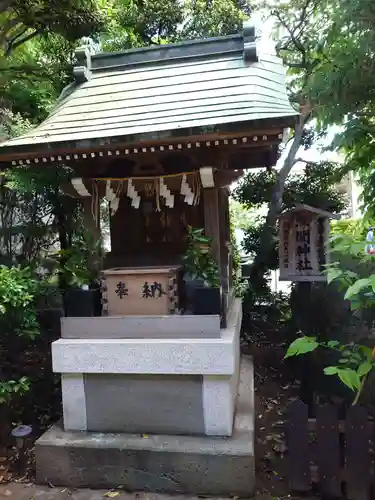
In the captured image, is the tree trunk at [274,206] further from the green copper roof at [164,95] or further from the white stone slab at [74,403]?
the white stone slab at [74,403]

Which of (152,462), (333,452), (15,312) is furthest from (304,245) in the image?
(15,312)

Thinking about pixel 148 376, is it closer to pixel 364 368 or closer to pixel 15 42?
pixel 364 368

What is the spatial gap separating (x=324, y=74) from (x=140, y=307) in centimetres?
421

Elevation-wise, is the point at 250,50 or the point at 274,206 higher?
the point at 250,50

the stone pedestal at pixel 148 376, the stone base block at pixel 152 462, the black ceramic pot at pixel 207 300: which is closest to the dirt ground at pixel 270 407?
the stone base block at pixel 152 462

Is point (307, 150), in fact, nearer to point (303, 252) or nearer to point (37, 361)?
point (303, 252)

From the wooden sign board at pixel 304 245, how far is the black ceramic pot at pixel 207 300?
8.13 feet

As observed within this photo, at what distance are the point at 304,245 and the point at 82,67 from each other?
4.55m

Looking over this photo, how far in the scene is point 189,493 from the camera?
13.7 feet

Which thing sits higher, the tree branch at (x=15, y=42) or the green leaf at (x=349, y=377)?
the tree branch at (x=15, y=42)

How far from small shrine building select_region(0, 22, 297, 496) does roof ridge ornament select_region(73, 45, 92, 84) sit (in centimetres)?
88

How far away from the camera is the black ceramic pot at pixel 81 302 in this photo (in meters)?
4.86

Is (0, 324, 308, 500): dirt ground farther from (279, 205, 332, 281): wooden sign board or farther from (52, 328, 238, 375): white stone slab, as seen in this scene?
(279, 205, 332, 281): wooden sign board

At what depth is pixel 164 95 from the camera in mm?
5207
